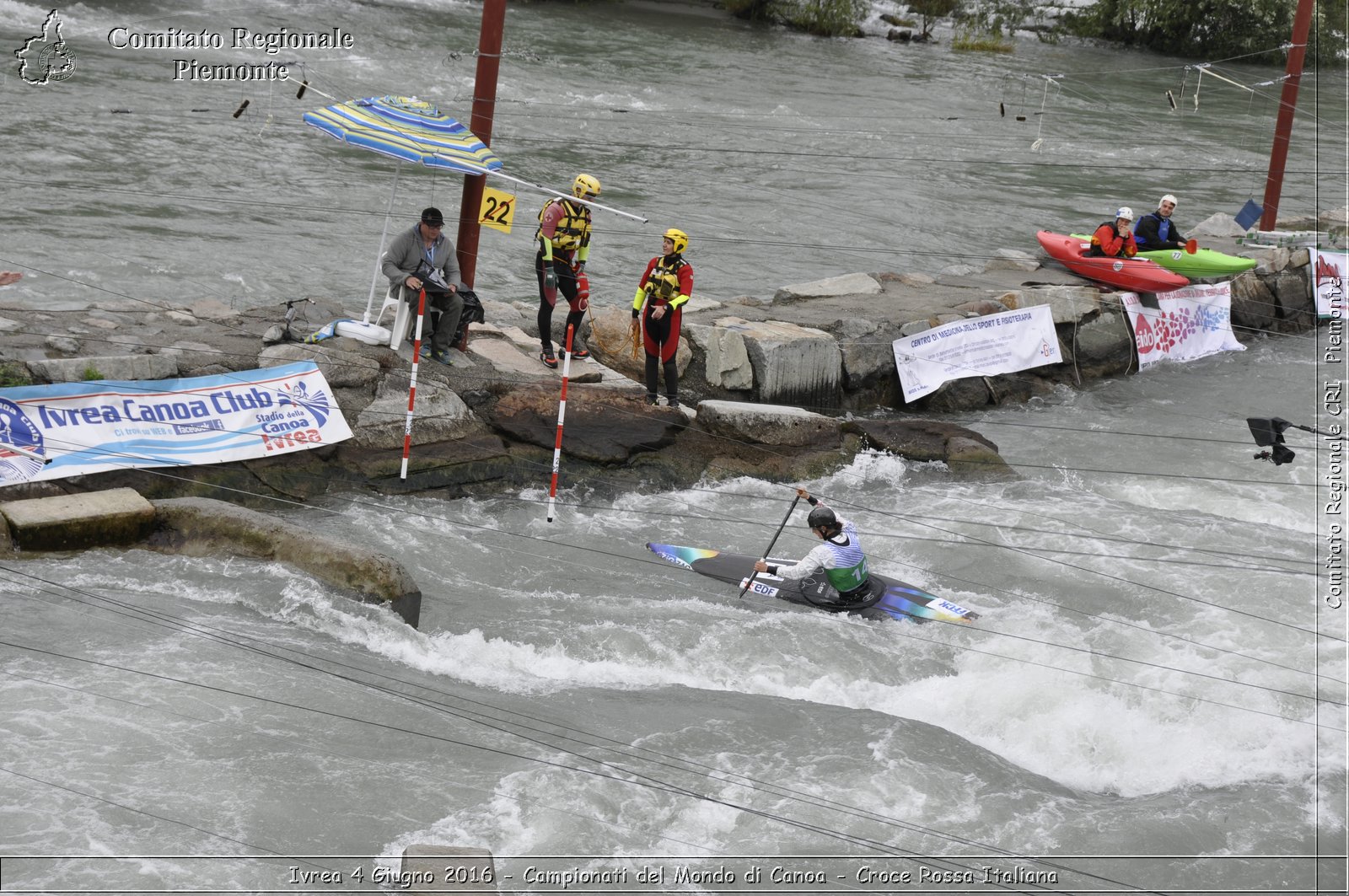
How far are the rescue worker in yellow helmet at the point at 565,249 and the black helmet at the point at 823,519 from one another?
9.94 feet

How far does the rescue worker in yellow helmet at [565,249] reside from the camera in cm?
1170

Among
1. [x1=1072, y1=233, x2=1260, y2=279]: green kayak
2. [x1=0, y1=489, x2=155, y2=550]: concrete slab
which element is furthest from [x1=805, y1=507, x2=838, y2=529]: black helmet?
[x1=1072, y1=233, x2=1260, y2=279]: green kayak

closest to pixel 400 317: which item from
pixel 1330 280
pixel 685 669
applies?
pixel 685 669

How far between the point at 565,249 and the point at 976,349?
17.4 ft

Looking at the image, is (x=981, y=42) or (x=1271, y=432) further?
(x=981, y=42)

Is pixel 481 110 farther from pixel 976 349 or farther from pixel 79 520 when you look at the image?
pixel 976 349

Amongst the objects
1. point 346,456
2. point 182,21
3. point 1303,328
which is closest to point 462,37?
point 182,21

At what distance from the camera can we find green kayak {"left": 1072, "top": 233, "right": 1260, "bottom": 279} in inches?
679

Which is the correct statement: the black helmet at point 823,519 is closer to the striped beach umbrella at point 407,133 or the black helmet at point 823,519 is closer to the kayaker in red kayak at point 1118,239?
the striped beach umbrella at point 407,133

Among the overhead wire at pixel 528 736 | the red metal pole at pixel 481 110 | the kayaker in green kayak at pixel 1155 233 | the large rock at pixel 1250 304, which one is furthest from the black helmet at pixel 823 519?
the large rock at pixel 1250 304

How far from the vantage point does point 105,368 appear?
32.6ft

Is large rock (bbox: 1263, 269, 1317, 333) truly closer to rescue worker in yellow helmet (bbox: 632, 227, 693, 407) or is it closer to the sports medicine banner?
rescue worker in yellow helmet (bbox: 632, 227, 693, 407)

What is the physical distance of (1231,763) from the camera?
8.73 metres

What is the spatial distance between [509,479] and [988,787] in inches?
194
